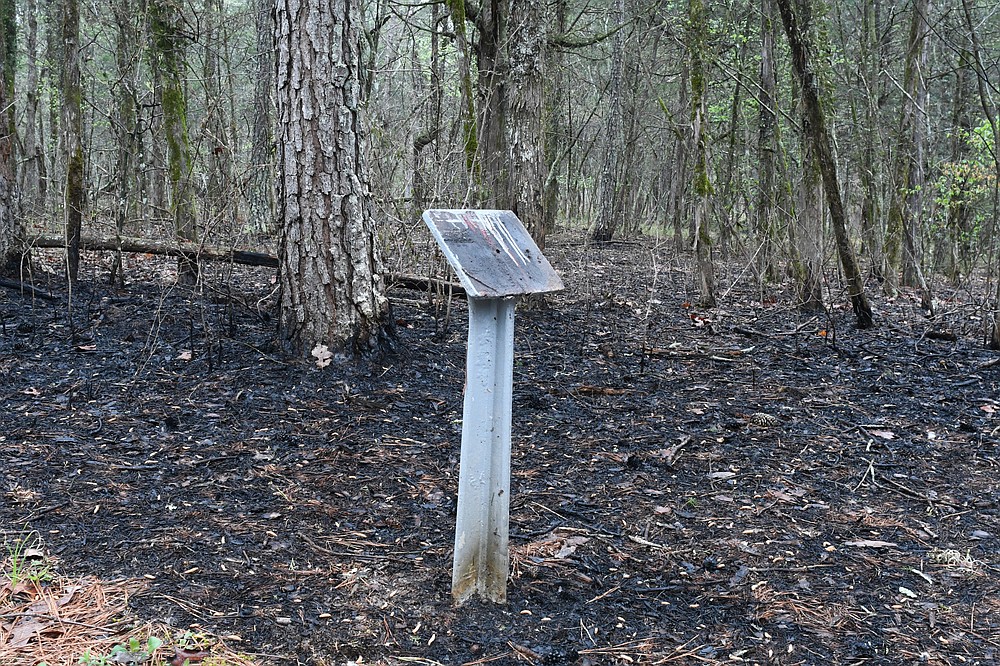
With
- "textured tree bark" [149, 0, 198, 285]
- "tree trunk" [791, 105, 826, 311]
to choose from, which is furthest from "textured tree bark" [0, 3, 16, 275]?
"tree trunk" [791, 105, 826, 311]

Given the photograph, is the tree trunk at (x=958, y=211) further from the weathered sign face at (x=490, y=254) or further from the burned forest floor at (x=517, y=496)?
the weathered sign face at (x=490, y=254)

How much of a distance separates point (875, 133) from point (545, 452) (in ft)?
30.2

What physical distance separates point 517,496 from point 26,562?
2027 mm

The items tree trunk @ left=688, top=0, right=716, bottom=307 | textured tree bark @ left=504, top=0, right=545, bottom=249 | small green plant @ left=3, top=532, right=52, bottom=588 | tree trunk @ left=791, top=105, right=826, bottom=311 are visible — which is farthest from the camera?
tree trunk @ left=688, top=0, right=716, bottom=307

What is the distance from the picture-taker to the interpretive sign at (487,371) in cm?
258

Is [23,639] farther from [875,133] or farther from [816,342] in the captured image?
[875,133]

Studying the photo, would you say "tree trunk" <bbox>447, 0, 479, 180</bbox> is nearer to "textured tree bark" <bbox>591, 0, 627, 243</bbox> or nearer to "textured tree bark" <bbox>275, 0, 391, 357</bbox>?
"textured tree bark" <bbox>275, 0, 391, 357</bbox>

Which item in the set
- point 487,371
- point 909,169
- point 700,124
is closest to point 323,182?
point 487,371

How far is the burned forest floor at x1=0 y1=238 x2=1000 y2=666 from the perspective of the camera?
269cm

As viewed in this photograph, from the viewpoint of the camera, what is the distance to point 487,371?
2.65 meters

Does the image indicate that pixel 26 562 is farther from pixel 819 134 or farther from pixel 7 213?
pixel 819 134

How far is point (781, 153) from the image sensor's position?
7.79 m

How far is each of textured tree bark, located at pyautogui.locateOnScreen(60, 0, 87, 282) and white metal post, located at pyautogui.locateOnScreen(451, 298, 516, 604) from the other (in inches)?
194

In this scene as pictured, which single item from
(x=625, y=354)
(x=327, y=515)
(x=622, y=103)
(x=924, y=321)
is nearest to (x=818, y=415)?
(x=625, y=354)
